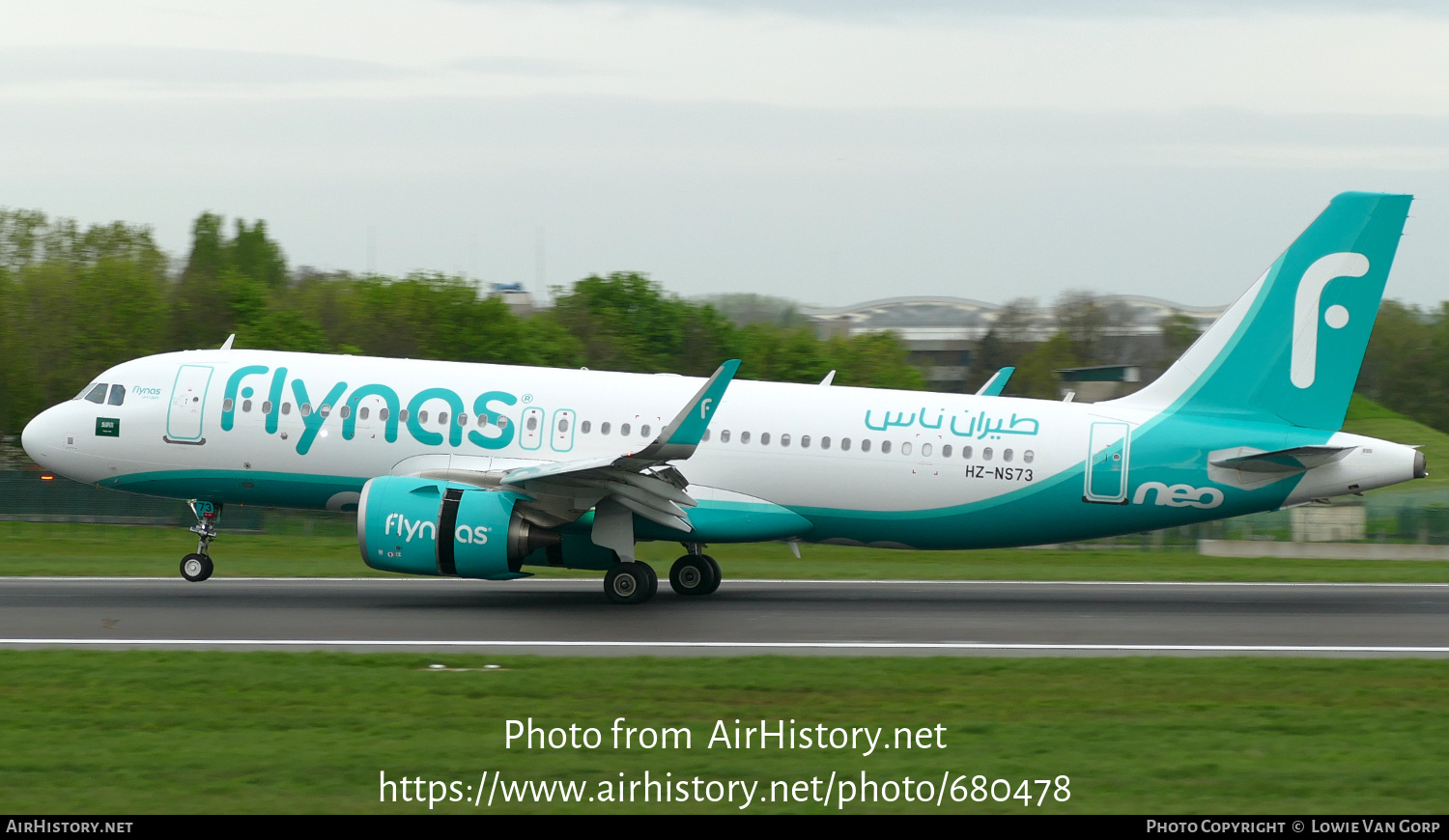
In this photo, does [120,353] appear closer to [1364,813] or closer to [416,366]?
[416,366]

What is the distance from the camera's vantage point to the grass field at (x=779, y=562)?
27.5 metres

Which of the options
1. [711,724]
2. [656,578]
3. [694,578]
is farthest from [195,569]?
[711,724]

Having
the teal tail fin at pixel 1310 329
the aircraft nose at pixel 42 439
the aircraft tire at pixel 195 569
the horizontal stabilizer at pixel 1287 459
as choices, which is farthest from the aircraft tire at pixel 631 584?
the aircraft nose at pixel 42 439

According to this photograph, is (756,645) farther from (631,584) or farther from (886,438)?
(886,438)

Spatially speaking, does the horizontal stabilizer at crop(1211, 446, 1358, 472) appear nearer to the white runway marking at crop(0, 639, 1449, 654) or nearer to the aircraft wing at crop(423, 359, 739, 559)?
the white runway marking at crop(0, 639, 1449, 654)

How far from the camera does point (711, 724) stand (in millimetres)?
12219

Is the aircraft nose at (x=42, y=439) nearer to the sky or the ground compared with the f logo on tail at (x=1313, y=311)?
nearer to the ground

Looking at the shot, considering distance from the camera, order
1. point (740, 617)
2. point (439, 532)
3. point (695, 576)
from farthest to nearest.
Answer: point (695, 576) < point (740, 617) < point (439, 532)

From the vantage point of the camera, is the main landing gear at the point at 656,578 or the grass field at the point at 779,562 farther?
the grass field at the point at 779,562

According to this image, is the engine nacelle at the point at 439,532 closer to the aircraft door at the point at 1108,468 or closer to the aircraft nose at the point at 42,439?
the aircraft nose at the point at 42,439

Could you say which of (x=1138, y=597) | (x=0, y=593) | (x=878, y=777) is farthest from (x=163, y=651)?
(x=1138, y=597)

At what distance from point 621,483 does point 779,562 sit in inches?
422

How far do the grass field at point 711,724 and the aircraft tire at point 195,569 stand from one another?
671cm

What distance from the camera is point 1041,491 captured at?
73.4 feet
